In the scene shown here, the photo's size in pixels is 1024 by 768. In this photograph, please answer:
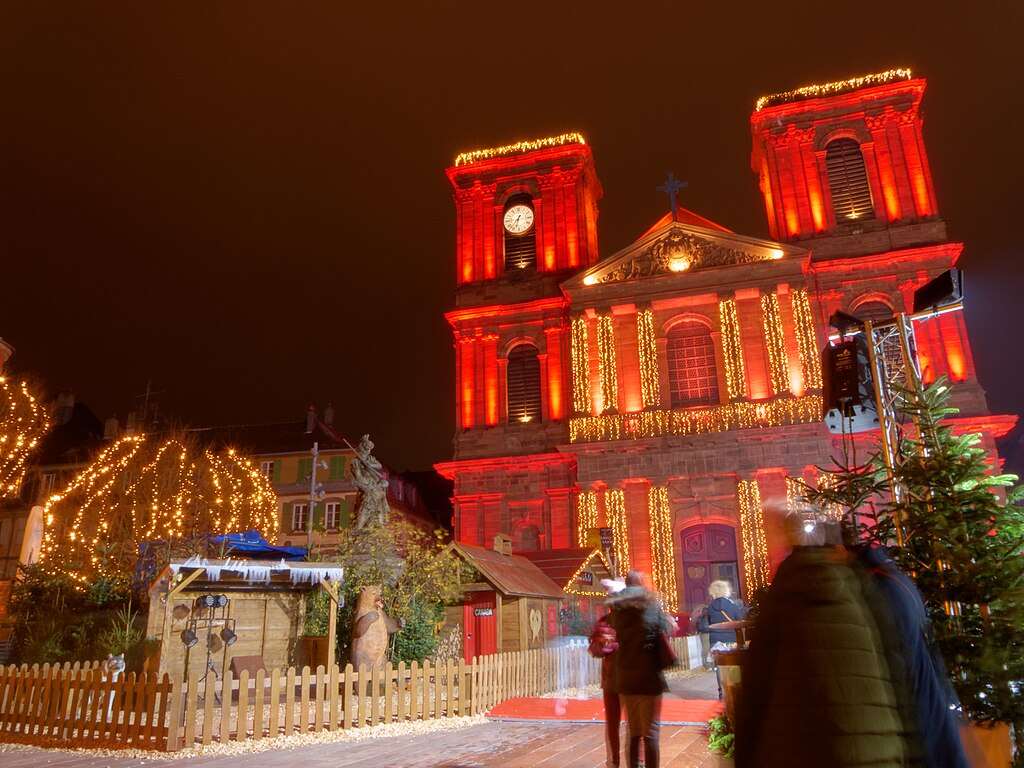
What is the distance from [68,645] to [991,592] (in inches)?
660

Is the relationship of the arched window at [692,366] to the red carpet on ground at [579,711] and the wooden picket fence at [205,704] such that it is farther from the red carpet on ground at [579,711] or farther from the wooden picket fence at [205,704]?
the wooden picket fence at [205,704]

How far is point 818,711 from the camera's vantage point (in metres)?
2.62

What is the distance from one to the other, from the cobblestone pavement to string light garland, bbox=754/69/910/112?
93.0 feet

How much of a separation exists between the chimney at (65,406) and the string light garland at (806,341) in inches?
1610

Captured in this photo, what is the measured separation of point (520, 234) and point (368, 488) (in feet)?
65.6

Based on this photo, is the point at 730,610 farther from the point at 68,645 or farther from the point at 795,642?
the point at 68,645

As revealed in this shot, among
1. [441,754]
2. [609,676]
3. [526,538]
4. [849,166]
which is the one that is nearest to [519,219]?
[849,166]

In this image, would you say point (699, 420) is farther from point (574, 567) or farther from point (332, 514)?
point (332, 514)

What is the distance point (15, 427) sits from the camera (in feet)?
70.8

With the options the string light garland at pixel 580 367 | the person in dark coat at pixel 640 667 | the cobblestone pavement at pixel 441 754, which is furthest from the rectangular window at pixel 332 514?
the person in dark coat at pixel 640 667

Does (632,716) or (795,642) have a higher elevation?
(795,642)

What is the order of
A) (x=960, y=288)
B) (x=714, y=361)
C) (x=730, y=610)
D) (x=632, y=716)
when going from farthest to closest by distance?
(x=714, y=361) → (x=730, y=610) → (x=960, y=288) → (x=632, y=716)

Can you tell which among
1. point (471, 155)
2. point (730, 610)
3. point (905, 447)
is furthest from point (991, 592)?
point (471, 155)

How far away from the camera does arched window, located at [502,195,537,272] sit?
1289 inches
